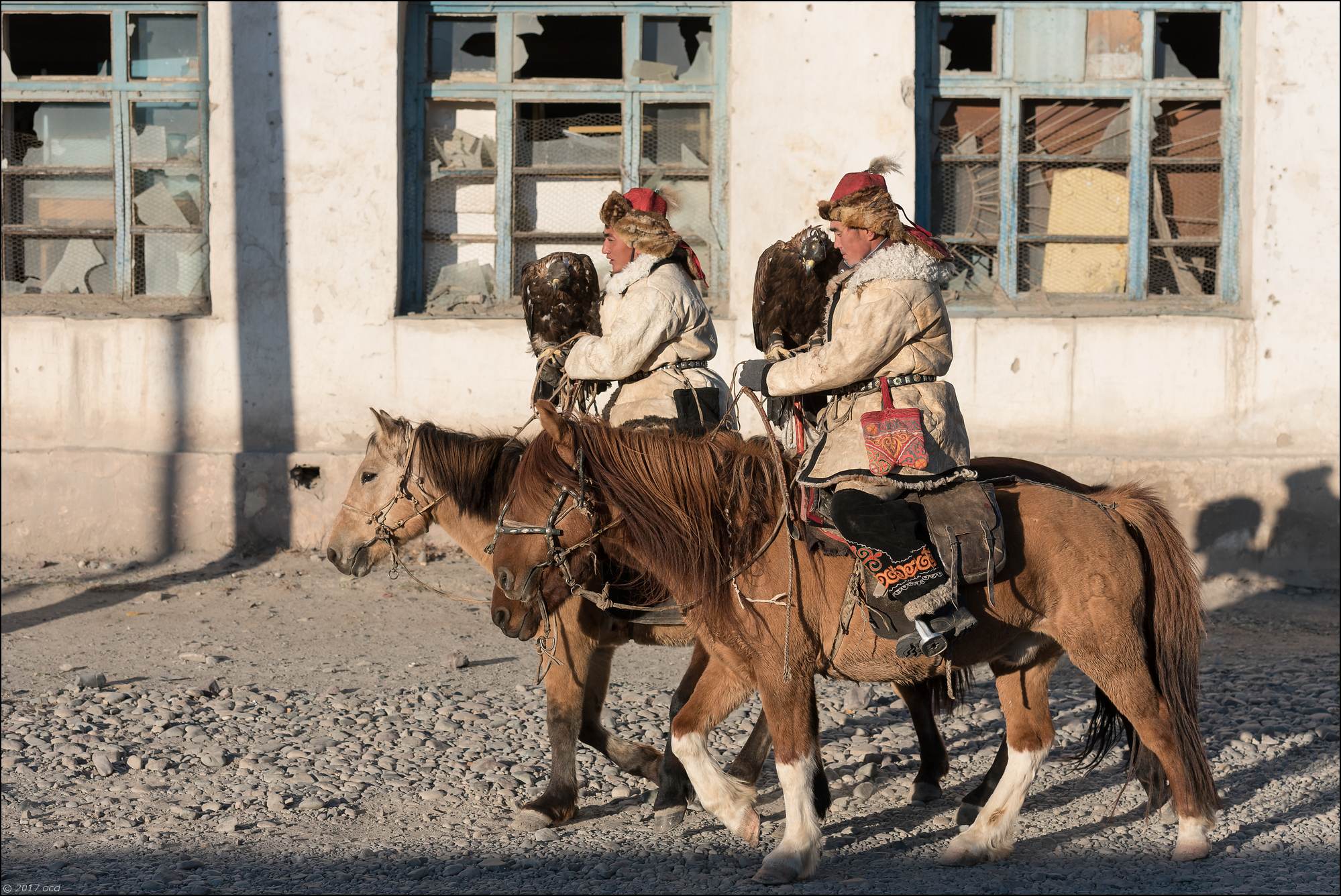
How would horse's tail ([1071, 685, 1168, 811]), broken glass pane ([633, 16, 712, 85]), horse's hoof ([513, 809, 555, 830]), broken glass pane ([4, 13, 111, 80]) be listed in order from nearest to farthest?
horse's tail ([1071, 685, 1168, 811]) → horse's hoof ([513, 809, 555, 830]) → broken glass pane ([633, 16, 712, 85]) → broken glass pane ([4, 13, 111, 80])

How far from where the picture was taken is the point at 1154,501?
16.3 ft

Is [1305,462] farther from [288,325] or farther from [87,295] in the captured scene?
[87,295]

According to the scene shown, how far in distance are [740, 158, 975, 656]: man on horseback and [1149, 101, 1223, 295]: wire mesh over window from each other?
5.79 metres

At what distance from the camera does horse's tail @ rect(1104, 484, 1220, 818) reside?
186 inches

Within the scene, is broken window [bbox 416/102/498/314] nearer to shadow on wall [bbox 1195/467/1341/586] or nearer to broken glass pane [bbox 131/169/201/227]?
broken glass pane [bbox 131/169/201/227]

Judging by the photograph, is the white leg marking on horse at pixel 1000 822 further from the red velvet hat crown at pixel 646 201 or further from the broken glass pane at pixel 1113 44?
the broken glass pane at pixel 1113 44

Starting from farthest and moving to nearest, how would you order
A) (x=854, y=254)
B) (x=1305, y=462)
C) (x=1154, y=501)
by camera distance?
(x=1305, y=462)
(x=1154, y=501)
(x=854, y=254)

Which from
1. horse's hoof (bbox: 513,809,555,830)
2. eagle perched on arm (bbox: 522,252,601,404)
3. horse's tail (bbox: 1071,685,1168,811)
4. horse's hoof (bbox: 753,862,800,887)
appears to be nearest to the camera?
horse's hoof (bbox: 753,862,800,887)

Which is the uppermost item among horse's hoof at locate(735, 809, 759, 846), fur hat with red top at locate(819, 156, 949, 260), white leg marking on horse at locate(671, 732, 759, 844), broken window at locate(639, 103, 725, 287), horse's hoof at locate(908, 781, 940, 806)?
broken window at locate(639, 103, 725, 287)

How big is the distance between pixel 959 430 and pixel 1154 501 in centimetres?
88

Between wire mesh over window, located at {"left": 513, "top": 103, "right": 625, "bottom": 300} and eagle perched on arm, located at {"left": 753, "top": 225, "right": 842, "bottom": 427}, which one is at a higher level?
wire mesh over window, located at {"left": 513, "top": 103, "right": 625, "bottom": 300}

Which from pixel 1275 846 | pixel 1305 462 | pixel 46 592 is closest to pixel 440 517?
pixel 1275 846

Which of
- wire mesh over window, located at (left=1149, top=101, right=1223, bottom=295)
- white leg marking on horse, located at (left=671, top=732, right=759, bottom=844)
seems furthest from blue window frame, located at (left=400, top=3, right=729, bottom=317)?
white leg marking on horse, located at (left=671, top=732, right=759, bottom=844)

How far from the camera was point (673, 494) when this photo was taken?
4523 mm
